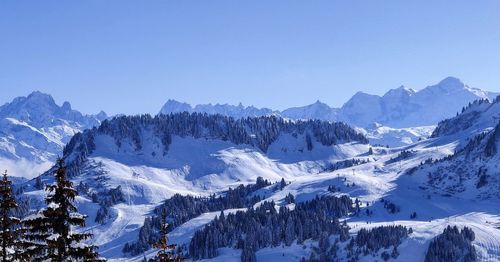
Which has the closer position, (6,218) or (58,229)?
(58,229)

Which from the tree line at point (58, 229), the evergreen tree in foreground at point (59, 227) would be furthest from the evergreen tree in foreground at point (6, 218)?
the evergreen tree in foreground at point (59, 227)

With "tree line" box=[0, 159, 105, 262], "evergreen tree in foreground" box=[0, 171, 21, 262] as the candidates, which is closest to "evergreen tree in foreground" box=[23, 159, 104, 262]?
"tree line" box=[0, 159, 105, 262]

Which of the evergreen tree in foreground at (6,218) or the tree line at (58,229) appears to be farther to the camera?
the evergreen tree in foreground at (6,218)

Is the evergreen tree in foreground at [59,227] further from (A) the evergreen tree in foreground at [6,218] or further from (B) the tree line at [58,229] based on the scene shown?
(A) the evergreen tree in foreground at [6,218]

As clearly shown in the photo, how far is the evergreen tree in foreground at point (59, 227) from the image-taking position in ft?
105

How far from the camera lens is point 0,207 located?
35375 mm

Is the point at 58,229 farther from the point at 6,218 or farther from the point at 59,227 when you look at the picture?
the point at 6,218

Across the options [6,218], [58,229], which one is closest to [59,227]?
[58,229]

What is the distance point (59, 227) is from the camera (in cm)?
3216

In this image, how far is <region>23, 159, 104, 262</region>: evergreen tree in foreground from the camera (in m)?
31.9

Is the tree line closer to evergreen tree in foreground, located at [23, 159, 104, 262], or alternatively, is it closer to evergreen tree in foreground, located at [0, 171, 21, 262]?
evergreen tree in foreground, located at [23, 159, 104, 262]

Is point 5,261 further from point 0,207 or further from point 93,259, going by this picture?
point 93,259

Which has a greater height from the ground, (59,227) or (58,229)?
(59,227)

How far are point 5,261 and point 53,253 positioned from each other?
5926 mm
